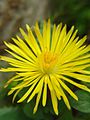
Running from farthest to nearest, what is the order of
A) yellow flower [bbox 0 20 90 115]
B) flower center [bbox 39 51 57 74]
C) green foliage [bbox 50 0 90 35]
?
green foliage [bbox 50 0 90 35] → flower center [bbox 39 51 57 74] → yellow flower [bbox 0 20 90 115]

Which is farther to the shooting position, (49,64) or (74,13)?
(74,13)

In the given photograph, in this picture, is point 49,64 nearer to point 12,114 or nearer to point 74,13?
point 12,114

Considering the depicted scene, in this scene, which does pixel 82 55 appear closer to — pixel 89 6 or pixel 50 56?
pixel 50 56

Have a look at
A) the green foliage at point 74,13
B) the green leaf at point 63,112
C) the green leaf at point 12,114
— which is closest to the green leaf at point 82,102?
the green leaf at point 63,112

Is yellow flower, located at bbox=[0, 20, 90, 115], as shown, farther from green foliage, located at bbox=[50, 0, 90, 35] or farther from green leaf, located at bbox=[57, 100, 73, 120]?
green foliage, located at bbox=[50, 0, 90, 35]

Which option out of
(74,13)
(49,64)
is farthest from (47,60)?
(74,13)

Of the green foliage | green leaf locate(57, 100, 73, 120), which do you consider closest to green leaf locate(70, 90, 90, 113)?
green leaf locate(57, 100, 73, 120)
